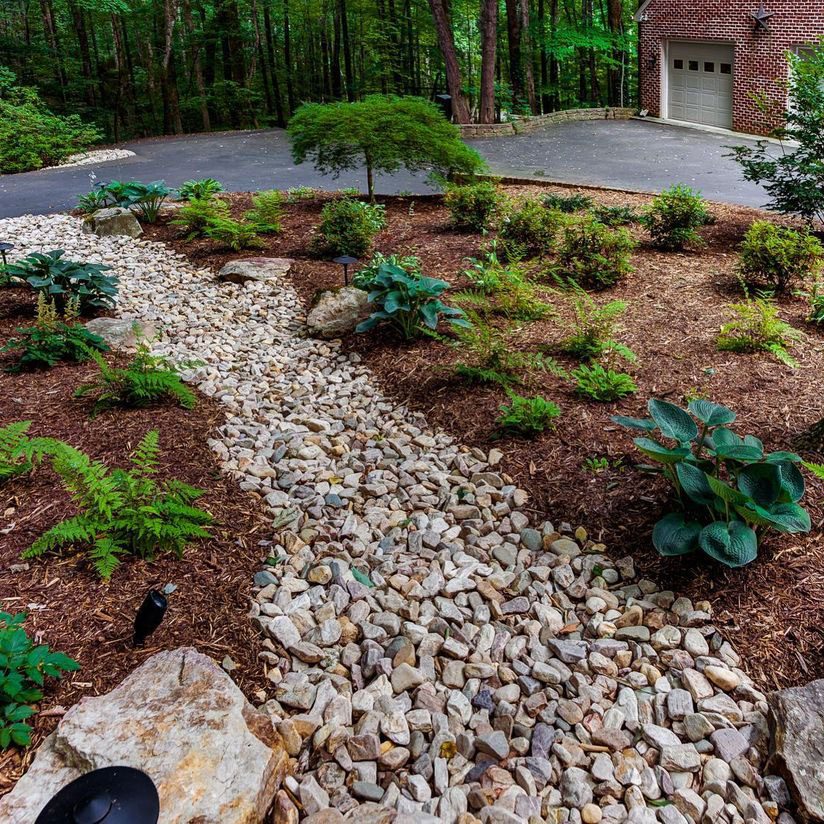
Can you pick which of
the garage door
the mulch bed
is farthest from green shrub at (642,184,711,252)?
the garage door

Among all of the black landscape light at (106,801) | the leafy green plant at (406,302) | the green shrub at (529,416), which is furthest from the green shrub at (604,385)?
the black landscape light at (106,801)

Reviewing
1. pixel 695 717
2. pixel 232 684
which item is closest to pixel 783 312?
pixel 695 717

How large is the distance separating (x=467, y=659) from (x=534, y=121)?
1686cm

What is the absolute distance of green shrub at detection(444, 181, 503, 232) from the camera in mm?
7273

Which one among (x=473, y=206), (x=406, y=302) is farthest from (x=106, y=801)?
(x=473, y=206)

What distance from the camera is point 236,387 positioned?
4.77 meters

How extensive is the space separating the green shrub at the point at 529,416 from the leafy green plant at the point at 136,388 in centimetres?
190

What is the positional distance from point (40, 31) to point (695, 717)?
3080 cm

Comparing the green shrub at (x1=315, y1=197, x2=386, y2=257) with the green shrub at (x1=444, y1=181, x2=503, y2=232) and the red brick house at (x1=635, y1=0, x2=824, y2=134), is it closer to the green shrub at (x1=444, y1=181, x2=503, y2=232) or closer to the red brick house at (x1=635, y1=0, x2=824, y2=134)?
the green shrub at (x1=444, y1=181, x2=503, y2=232)

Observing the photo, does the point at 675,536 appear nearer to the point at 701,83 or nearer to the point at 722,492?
the point at 722,492

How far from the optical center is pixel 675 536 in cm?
280

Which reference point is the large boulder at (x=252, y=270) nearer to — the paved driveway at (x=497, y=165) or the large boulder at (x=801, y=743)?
the paved driveway at (x=497, y=165)

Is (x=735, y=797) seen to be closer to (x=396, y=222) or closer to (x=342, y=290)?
(x=342, y=290)

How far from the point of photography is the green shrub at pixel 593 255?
19.4 feet
